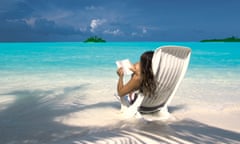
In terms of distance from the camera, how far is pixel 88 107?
227 inches

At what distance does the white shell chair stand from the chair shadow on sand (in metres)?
0.29

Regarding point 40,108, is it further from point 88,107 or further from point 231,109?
point 231,109

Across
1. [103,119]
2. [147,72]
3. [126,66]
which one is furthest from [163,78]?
[103,119]

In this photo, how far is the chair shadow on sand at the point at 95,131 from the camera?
3795 mm

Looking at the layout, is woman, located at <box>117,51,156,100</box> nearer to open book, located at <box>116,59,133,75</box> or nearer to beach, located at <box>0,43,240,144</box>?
open book, located at <box>116,59,133,75</box>

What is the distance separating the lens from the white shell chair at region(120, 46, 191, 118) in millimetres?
4383

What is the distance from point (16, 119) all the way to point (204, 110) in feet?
10.6

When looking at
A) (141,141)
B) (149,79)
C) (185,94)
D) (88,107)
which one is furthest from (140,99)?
(185,94)

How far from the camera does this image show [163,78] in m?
4.55

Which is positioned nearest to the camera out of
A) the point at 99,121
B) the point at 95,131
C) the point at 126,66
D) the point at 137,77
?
the point at 95,131

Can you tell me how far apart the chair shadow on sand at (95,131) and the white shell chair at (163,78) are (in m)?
0.29

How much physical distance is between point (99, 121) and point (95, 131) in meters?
0.55

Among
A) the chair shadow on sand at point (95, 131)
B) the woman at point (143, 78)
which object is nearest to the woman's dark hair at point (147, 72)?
the woman at point (143, 78)

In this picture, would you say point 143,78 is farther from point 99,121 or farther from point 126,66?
point 99,121
